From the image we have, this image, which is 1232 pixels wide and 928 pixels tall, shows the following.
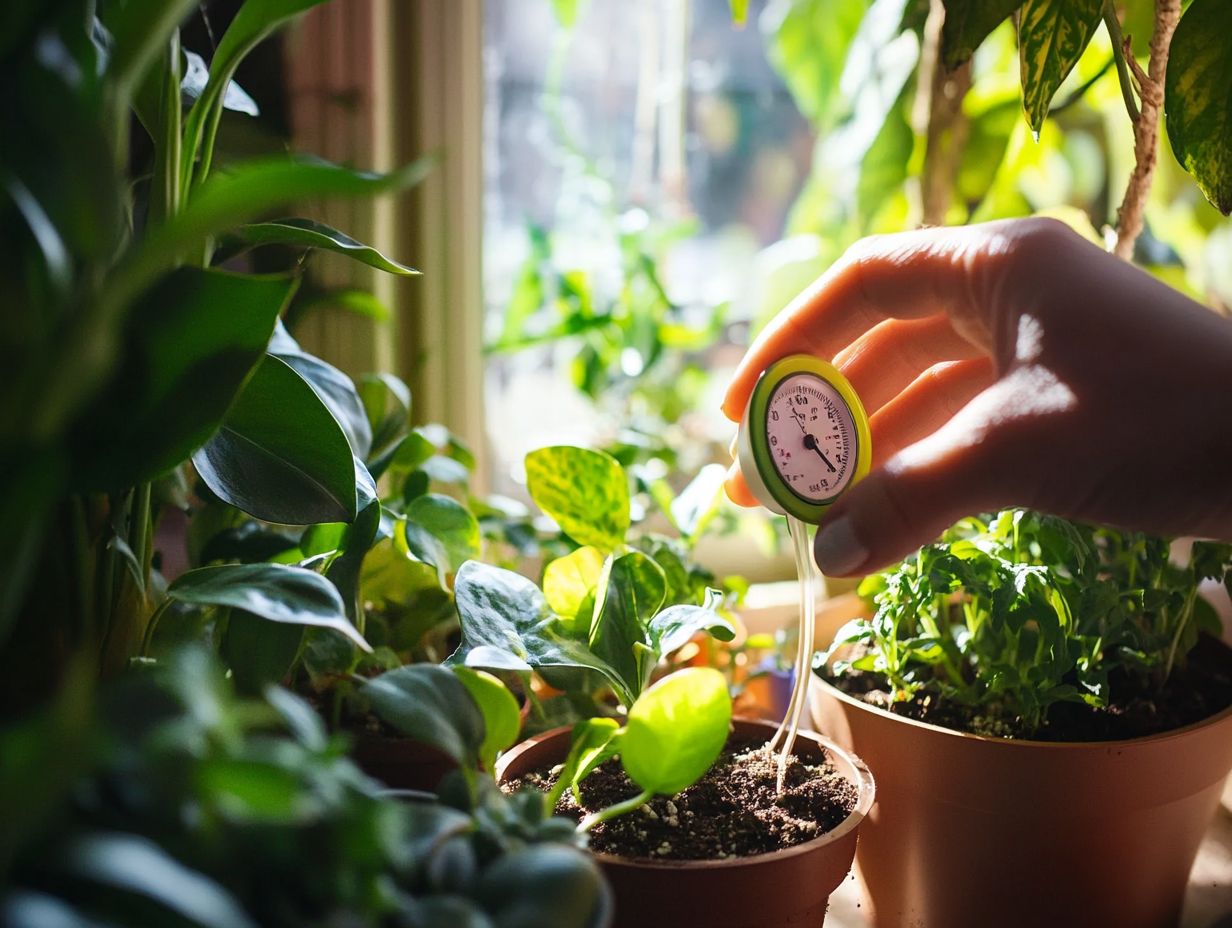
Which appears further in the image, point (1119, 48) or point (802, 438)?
point (1119, 48)

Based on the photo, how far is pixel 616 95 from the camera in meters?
1.51

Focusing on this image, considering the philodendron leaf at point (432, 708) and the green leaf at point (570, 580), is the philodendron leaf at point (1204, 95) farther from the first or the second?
the philodendron leaf at point (432, 708)

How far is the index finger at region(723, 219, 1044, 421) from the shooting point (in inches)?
25.0

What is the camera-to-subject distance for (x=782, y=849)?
0.60 meters

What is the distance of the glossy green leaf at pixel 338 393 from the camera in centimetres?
70

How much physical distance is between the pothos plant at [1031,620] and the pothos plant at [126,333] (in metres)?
0.39

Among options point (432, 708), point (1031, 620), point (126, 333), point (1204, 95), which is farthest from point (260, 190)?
point (1204, 95)

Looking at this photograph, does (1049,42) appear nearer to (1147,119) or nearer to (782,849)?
(1147,119)

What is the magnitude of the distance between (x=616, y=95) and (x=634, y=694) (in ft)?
3.58

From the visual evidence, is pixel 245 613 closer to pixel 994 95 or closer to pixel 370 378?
pixel 370 378

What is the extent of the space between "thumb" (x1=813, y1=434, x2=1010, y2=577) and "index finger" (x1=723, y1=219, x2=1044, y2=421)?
0.12 m

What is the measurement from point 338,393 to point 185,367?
0.25 meters

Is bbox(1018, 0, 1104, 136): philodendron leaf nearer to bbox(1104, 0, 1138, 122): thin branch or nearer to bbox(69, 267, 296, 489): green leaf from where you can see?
bbox(1104, 0, 1138, 122): thin branch


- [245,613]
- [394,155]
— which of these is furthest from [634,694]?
[394,155]
